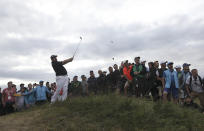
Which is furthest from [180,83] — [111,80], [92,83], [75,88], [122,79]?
[75,88]

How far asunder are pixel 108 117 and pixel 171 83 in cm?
334

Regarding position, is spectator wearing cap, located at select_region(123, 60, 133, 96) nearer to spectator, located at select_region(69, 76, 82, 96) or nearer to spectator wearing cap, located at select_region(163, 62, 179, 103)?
spectator wearing cap, located at select_region(163, 62, 179, 103)

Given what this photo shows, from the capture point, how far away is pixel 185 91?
10570 mm

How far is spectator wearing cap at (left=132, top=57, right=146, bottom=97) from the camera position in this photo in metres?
11.0

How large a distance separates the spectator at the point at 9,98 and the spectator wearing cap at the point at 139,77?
5.68 meters

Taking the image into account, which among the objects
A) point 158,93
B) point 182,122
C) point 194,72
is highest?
point 194,72

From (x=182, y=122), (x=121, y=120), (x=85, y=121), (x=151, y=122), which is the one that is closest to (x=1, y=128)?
(x=85, y=121)

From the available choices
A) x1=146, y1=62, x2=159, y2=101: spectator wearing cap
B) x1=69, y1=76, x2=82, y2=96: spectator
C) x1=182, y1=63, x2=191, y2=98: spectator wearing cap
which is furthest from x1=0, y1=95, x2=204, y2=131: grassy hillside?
x1=69, y1=76, x2=82, y2=96: spectator

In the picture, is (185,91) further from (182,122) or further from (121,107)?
(121,107)

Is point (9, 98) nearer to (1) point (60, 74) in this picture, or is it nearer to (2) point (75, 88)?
(2) point (75, 88)

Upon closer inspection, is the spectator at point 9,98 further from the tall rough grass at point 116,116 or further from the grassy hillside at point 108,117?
the tall rough grass at point 116,116

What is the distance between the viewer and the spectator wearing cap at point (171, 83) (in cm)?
984

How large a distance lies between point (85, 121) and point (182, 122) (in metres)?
3.03

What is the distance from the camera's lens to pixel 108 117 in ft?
26.1
